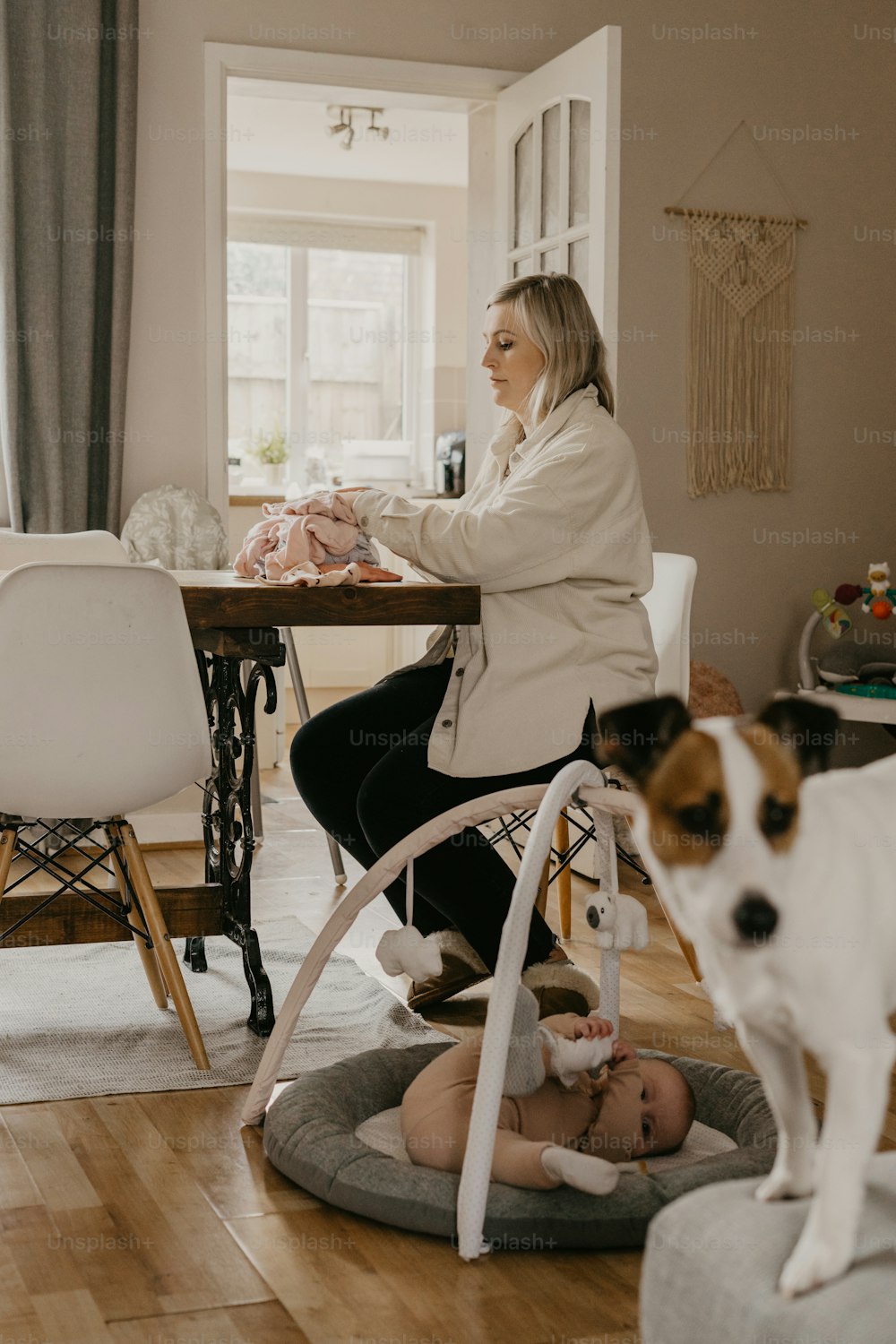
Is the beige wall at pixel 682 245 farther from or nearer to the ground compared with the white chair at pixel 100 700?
farther from the ground

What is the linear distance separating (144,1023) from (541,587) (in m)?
1.11

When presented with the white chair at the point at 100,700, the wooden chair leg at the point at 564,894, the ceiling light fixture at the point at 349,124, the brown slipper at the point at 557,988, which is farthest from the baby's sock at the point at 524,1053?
the ceiling light fixture at the point at 349,124

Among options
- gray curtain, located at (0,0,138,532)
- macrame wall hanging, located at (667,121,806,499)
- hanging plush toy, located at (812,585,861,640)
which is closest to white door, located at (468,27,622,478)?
macrame wall hanging, located at (667,121,806,499)

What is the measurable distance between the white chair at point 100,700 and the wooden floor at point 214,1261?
1.12 ft

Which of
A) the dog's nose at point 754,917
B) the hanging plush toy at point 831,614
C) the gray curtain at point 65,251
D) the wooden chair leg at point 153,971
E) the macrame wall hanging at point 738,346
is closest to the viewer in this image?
the dog's nose at point 754,917

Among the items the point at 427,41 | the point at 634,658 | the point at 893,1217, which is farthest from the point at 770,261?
the point at 893,1217

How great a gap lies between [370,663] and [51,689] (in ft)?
16.1

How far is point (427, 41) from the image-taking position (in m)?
4.28

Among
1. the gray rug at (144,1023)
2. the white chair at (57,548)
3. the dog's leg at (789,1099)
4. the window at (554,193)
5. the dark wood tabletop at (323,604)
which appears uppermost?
the window at (554,193)

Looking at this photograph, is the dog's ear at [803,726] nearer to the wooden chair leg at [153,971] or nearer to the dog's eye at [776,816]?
the dog's eye at [776,816]

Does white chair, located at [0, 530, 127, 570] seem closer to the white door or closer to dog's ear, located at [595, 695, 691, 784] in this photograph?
the white door

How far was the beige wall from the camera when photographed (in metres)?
4.11

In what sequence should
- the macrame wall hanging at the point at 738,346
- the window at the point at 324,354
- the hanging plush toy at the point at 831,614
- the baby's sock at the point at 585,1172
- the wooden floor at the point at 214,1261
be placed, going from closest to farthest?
the wooden floor at the point at 214,1261
the baby's sock at the point at 585,1172
the hanging plush toy at the point at 831,614
the macrame wall hanging at the point at 738,346
the window at the point at 324,354

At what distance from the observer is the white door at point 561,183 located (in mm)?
3704
